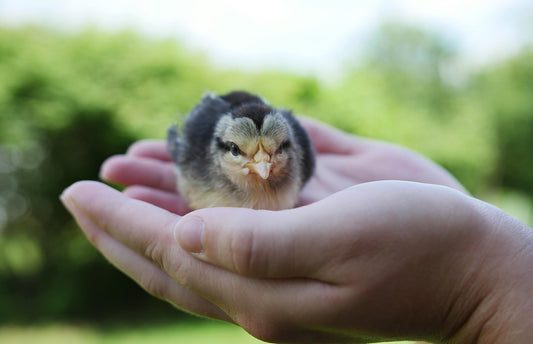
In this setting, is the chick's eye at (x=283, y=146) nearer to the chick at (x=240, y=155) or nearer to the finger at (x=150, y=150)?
the chick at (x=240, y=155)

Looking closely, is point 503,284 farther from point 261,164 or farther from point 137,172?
point 137,172

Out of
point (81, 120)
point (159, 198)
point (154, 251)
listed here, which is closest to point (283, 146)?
point (154, 251)

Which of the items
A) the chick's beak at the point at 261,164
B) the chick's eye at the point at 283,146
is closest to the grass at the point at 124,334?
the chick's eye at the point at 283,146

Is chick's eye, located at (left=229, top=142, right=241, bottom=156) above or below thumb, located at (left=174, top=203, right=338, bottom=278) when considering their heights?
above

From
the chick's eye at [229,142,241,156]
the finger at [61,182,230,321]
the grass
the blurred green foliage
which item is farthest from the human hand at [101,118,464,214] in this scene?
the grass

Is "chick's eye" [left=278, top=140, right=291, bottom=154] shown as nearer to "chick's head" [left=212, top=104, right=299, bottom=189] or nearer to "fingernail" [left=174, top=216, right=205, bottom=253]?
"chick's head" [left=212, top=104, right=299, bottom=189]

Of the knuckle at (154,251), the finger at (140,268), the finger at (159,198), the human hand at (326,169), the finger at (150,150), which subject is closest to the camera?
the knuckle at (154,251)

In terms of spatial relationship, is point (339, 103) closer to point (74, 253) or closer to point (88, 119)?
point (88, 119)
